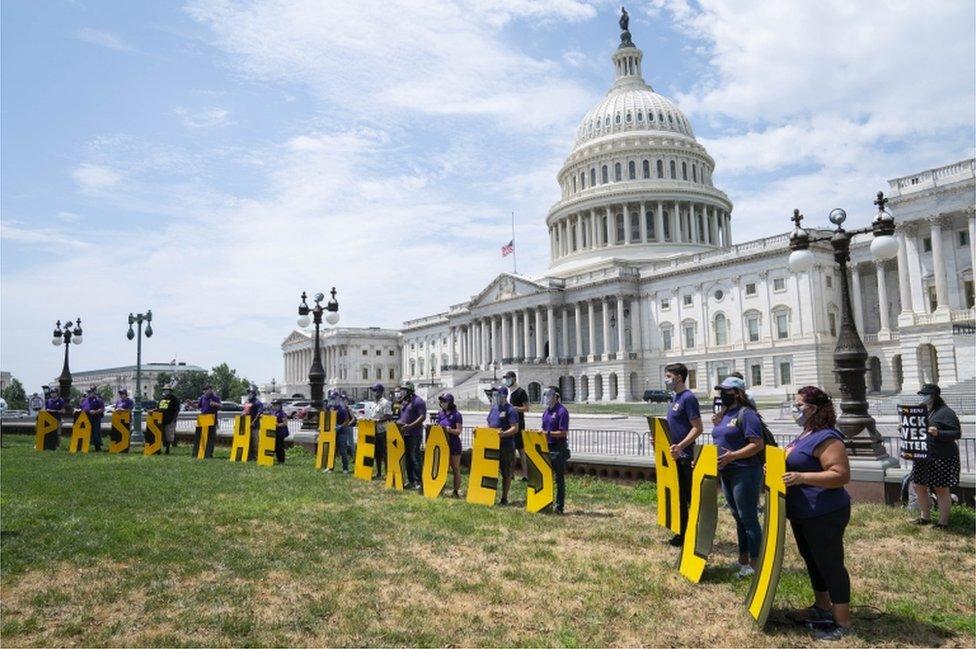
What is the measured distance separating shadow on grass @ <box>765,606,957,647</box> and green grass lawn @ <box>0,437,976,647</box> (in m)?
0.02

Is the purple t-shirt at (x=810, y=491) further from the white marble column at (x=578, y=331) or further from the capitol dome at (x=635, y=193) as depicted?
the capitol dome at (x=635, y=193)

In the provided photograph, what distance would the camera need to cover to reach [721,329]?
75.2 meters

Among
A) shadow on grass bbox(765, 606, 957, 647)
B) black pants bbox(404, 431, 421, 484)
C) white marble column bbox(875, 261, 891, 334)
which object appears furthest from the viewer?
white marble column bbox(875, 261, 891, 334)

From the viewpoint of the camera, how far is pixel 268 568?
27.3 feet

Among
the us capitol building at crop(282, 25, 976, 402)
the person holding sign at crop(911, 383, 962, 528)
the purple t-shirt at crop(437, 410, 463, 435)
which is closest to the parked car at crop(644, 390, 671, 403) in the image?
the us capitol building at crop(282, 25, 976, 402)

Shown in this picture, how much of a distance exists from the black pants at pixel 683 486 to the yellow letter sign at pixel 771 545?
275 cm

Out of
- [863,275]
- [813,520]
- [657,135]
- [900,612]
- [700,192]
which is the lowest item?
[900,612]

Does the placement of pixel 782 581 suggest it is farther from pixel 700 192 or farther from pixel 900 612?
pixel 700 192

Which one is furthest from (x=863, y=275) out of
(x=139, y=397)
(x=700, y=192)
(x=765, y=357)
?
(x=139, y=397)

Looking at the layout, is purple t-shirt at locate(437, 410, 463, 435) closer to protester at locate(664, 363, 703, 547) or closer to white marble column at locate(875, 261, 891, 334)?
protester at locate(664, 363, 703, 547)

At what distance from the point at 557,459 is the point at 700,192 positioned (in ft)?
286

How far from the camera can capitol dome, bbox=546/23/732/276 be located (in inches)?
3607

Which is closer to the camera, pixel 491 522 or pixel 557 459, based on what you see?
pixel 491 522

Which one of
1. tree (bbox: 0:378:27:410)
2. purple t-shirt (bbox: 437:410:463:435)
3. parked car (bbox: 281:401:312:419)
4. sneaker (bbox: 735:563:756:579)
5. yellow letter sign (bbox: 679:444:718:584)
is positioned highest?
tree (bbox: 0:378:27:410)
